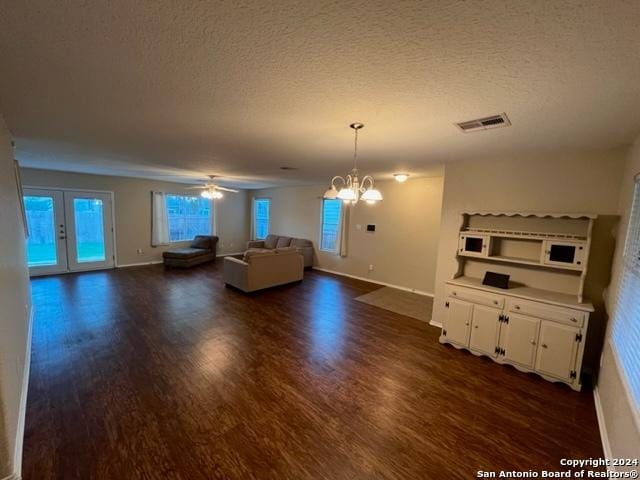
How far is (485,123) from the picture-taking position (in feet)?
7.08

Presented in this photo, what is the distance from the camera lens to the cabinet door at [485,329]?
9.87ft

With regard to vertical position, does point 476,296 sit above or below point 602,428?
above

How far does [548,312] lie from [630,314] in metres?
0.92

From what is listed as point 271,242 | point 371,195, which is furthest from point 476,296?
point 271,242

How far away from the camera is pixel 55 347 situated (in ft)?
9.86

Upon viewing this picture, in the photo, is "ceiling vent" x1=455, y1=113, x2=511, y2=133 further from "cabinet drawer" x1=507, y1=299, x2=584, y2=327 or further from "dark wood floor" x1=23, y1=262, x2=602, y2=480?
"dark wood floor" x1=23, y1=262, x2=602, y2=480

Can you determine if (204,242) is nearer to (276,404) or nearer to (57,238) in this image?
(57,238)

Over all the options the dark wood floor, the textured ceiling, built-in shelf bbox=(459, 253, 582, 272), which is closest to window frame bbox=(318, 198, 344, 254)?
the dark wood floor

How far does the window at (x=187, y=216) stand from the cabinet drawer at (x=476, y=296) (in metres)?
7.58

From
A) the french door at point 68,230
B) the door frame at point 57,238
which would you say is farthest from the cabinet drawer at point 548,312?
the door frame at point 57,238

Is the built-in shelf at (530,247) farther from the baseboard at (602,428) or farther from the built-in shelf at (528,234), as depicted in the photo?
the baseboard at (602,428)

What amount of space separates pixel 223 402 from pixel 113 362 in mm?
1427

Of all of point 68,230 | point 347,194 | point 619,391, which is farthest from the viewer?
point 68,230

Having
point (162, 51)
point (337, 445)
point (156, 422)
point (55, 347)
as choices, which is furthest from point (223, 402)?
point (162, 51)
